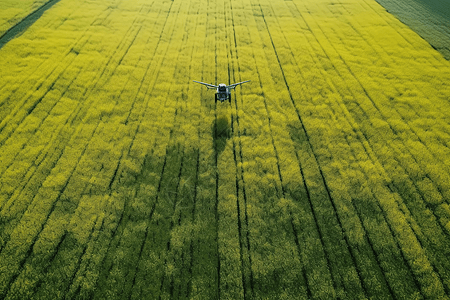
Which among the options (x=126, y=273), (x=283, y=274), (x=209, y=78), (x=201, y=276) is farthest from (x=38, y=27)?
(x=283, y=274)

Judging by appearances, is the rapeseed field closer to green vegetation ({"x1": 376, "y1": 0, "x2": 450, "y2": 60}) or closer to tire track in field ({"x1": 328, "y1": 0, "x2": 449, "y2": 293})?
tire track in field ({"x1": 328, "y1": 0, "x2": 449, "y2": 293})

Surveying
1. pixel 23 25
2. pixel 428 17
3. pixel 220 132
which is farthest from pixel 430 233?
pixel 23 25

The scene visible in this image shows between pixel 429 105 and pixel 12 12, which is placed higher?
pixel 12 12

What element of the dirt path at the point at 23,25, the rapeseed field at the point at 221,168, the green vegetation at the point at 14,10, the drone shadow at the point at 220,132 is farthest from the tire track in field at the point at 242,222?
the green vegetation at the point at 14,10

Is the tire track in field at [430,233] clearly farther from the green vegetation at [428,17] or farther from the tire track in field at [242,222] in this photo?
the green vegetation at [428,17]

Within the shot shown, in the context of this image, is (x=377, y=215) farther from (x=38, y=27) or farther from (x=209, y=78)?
(x=38, y=27)

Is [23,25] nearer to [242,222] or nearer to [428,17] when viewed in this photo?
[242,222]
